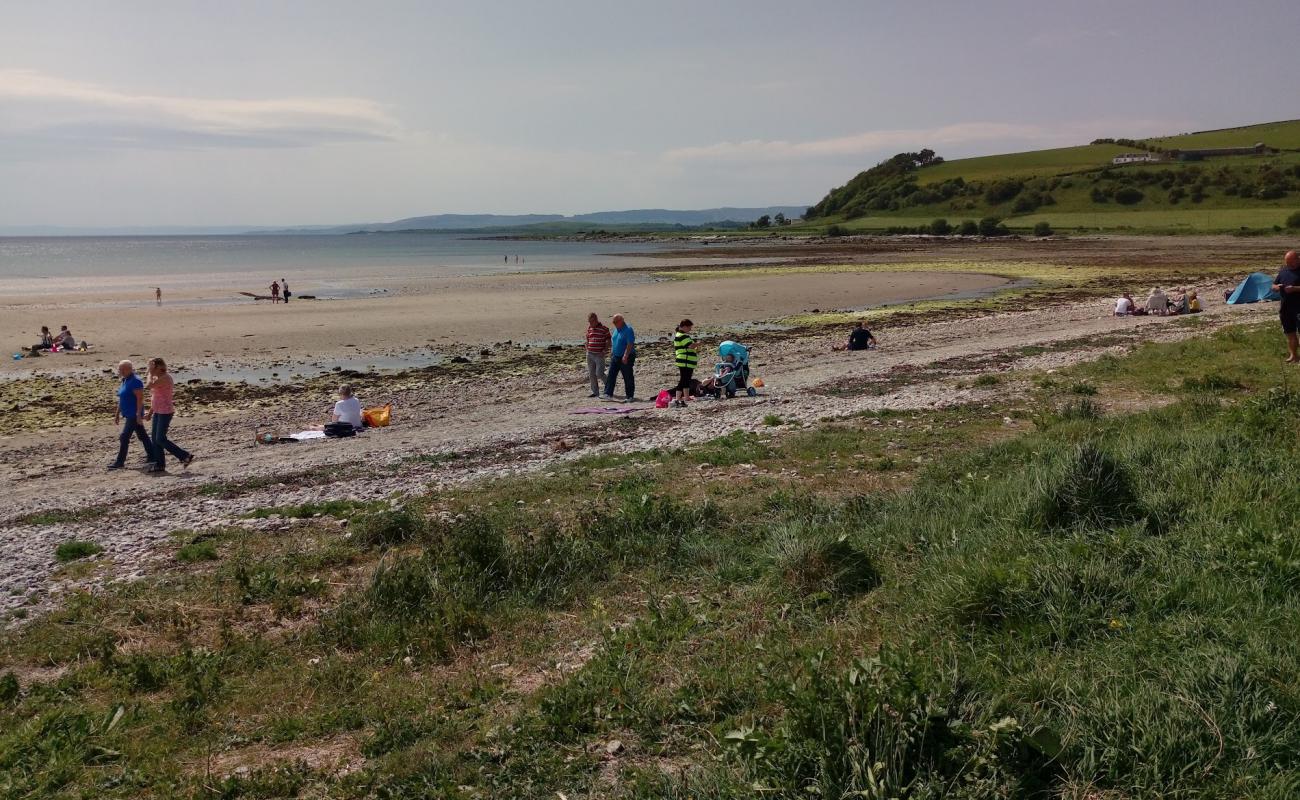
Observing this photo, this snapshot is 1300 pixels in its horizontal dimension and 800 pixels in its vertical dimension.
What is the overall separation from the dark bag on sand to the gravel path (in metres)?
0.45

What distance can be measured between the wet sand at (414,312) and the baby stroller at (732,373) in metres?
13.7

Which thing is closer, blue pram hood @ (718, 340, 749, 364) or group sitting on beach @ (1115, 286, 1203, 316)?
blue pram hood @ (718, 340, 749, 364)

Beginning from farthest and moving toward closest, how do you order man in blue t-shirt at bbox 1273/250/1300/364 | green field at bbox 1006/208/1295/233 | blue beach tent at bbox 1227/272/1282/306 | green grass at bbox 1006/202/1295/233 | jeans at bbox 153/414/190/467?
green grass at bbox 1006/202/1295/233 → green field at bbox 1006/208/1295/233 → blue beach tent at bbox 1227/272/1282/306 → man in blue t-shirt at bbox 1273/250/1300/364 → jeans at bbox 153/414/190/467

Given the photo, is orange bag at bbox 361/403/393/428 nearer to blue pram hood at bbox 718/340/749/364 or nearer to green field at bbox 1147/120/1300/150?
blue pram hood at bbox 718/340/749/364

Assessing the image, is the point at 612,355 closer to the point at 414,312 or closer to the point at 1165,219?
the point at 414,312

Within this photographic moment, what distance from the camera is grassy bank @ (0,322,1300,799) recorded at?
4.10 metres

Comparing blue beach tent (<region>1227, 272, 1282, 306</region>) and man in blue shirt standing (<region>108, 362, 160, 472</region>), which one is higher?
blue beach tent (<region>1227, 272, 1282, 306</region>)

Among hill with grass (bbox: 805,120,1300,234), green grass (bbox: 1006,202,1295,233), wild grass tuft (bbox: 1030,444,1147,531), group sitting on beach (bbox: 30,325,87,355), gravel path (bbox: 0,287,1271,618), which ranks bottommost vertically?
gravel path (bbox: 0,287,1271,618)

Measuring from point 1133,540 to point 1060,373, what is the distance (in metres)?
12.3

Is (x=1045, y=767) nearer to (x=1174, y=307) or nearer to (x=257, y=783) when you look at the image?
(x=257, y=783)

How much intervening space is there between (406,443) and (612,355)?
5.63m

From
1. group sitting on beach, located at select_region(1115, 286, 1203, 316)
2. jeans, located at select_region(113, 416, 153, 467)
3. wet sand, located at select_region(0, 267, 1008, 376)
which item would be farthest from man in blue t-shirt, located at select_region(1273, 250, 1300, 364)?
wet sand, located at select_region(0, 267, 1008, 376)

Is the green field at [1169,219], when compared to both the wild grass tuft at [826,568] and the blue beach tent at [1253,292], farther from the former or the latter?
the wild grass tuft at [826,568]

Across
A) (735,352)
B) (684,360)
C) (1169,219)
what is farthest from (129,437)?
(1169,219)
